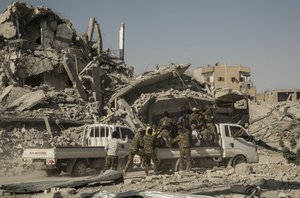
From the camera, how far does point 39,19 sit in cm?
3048

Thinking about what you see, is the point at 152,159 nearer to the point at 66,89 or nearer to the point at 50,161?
the point at 50,161

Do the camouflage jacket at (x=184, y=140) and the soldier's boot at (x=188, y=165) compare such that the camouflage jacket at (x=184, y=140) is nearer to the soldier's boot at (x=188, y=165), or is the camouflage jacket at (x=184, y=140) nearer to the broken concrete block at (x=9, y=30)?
the soldier's boot at (x=188, y=165)

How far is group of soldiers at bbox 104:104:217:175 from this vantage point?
13.5 m

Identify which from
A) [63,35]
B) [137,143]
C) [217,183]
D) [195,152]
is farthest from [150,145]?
[63,35]

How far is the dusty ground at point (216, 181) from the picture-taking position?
9.86 meters

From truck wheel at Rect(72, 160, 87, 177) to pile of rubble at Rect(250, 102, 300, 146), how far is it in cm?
1522

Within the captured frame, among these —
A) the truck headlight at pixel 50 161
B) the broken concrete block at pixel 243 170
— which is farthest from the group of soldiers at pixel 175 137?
the truck headlight at pixel 50 161

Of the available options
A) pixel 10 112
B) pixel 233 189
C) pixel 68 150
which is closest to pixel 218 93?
pixel 10 112

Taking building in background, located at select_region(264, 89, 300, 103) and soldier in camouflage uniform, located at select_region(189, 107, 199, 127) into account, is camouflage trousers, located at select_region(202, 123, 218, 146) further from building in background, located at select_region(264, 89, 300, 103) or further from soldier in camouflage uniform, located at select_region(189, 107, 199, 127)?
building in background, located at select_region(264, 89, 300, 103)

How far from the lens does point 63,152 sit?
13.8 m

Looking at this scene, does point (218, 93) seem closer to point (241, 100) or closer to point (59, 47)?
point (241, 100)

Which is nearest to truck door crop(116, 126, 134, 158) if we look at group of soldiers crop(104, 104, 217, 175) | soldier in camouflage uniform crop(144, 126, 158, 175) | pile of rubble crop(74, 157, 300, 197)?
group of soldiers crop(104, 104, 217, 175)

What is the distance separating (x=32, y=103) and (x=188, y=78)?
389 inches

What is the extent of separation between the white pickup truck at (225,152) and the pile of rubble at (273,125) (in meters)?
10.6
